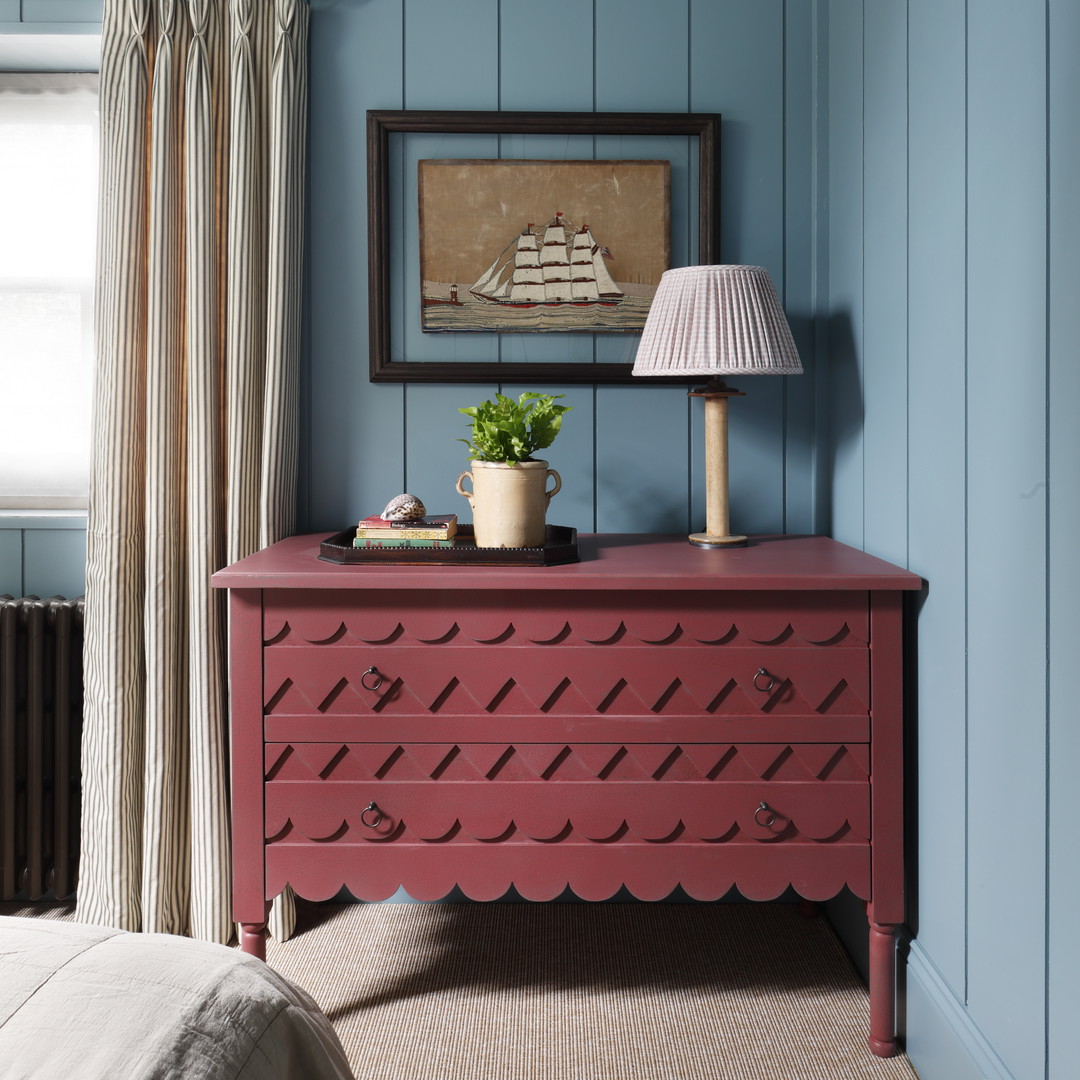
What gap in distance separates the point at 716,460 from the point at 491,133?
902mm

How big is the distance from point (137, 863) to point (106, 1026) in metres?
1.47

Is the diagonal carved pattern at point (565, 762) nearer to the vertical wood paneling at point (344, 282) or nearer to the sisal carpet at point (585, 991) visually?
the sisal carpet at point (585, 991)

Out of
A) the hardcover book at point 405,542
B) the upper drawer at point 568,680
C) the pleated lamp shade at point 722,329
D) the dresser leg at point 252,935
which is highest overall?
the pleated lamp shade at point 722,329

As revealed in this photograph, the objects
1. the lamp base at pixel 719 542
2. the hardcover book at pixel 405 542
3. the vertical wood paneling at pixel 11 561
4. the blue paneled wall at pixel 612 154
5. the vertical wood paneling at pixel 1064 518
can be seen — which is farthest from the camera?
the vertical wood paneling at pixel 11 561

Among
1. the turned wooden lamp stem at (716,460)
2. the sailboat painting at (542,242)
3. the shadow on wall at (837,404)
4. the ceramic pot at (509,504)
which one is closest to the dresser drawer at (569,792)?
the ceramic pot at (509,504)

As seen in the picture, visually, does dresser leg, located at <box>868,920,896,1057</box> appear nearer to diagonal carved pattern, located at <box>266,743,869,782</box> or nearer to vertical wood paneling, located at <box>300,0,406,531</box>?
diagonal carved pattern, located at <box>266,743,869,782</box>

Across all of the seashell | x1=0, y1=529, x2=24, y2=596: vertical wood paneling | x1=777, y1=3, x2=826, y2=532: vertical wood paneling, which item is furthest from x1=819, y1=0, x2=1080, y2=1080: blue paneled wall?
x1=0, y1=529, x2=24, y2=596: vertical wood paneling

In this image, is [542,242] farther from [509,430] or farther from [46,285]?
[46,285]

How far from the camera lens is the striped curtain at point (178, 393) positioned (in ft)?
6.48

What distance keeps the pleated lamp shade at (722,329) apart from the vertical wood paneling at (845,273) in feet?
0.65

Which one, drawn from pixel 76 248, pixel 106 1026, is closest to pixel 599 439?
pixel 76 248

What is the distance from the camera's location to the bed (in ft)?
2.30

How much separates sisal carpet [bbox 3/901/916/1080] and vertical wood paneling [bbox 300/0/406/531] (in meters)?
0.94

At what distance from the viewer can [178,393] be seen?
6.62ft
